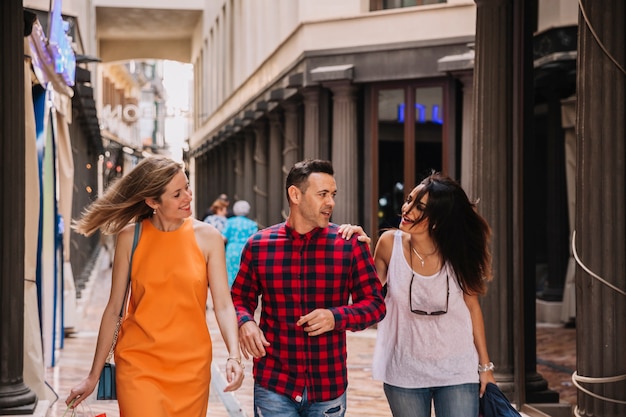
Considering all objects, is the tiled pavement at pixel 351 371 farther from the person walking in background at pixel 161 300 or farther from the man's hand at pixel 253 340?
the man's hand at pixel 253 340

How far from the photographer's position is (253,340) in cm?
427

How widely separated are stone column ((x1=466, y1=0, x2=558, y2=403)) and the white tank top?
3.17 meters

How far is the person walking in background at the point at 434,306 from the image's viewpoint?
15.1 ft

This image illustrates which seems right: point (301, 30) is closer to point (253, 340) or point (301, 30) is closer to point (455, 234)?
point (455, 234)

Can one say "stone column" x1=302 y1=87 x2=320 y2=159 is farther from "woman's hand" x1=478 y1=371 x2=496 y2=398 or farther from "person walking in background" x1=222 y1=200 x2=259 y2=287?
"woman's hand" x1=478 y1=371 x2=496 y2=398

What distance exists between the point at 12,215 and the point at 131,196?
8.86ft

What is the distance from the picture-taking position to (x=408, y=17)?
16062 millimetres

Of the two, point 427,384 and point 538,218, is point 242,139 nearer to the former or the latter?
point 538,218

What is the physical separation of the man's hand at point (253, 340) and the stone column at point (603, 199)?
7.34 ft

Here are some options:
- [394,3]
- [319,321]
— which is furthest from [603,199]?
[394,3]

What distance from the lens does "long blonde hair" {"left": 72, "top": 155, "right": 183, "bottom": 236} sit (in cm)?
461

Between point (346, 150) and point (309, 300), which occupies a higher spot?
point (346, 150)

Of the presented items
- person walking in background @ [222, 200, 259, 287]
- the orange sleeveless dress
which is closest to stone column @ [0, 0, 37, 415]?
the orange sleeveless dress

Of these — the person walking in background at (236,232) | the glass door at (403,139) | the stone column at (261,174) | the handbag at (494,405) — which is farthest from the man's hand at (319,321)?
the stone column at (261,174)
